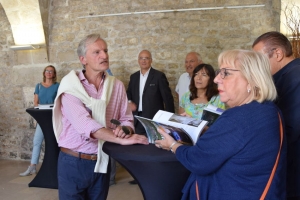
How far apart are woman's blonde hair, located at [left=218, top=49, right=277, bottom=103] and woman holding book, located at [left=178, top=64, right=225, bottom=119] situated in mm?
1590

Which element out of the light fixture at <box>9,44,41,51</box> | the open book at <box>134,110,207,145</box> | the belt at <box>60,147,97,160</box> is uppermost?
the light fixture at <box>9,44,41,51</box>

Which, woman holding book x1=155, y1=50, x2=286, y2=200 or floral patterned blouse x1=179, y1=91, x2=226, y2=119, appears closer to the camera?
woman holding book x1=155, y1=50, x2=286, y2=200

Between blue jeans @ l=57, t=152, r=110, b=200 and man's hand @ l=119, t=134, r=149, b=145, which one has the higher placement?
man's hand @ l=119, t=134, r=149, b=145

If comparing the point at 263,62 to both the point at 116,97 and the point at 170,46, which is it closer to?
the point at 116,97

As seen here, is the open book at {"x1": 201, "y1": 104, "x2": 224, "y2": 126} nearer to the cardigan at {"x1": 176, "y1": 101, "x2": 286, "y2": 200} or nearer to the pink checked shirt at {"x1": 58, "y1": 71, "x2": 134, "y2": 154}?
the pink checked shirt at {"x1": 58, "y1": 71, "x2": 134, "y2": 154}

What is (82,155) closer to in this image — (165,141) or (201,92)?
(165,141)

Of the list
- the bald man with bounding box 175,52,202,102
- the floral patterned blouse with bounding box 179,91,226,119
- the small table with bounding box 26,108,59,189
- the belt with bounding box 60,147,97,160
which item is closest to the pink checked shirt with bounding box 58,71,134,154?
the belt with bounding box 60,147,97,160

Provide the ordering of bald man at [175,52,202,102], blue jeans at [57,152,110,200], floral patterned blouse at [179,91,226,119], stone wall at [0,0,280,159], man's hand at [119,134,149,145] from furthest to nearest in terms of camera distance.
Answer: stone wall at [0,0,280,159]
bald man at [175,52,202,102]
floral patterned blouse at [179,91,226,119]
blue jeans at [57,152,110,200]
man's hand at [119,134,149,145]

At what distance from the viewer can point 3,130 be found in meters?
6.15

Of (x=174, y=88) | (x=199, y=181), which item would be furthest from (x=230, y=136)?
(x=174, y=88)

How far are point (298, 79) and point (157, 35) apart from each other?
12.0ft

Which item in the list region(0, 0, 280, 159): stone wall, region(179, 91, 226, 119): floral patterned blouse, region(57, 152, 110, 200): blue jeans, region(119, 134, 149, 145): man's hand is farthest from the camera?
region(0, 0, 280, 159): stone wall

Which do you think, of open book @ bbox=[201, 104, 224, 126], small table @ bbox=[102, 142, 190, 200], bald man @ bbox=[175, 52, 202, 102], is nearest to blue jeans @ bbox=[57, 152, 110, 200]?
small table @ bbox=[102, 142, 190, 200]

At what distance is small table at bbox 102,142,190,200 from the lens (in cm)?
165
